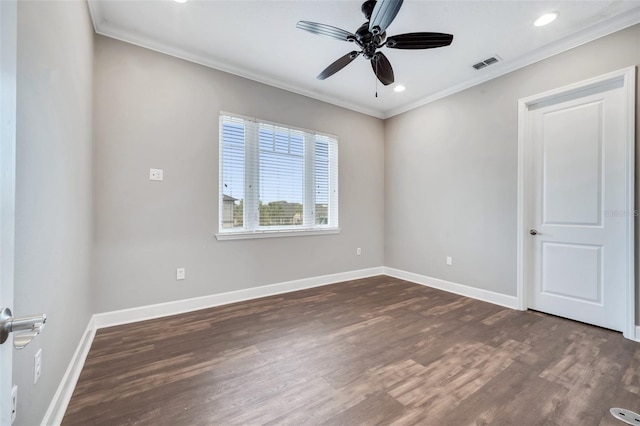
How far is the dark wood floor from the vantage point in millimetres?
1511

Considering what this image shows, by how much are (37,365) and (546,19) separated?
4.28 metres

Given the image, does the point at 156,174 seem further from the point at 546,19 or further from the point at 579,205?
the point at 579,205

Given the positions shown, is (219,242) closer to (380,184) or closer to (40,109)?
(40,109)

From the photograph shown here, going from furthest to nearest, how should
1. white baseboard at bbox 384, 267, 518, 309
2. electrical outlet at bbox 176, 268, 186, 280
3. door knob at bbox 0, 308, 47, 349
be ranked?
white baseboard at bbox 384, 267, 518, 309 → electrical outlet at bbox 176, 268, 186, 280 → door knob at bbox 0, 308, 47, 349

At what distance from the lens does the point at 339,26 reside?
2549mm

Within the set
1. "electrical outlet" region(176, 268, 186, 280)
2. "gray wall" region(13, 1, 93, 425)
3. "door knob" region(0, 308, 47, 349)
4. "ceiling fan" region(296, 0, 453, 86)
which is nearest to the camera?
"door knob" region(0, 308, 47, 349)

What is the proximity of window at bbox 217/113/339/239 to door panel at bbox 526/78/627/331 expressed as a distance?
251cm

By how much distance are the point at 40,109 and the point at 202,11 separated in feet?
5.61

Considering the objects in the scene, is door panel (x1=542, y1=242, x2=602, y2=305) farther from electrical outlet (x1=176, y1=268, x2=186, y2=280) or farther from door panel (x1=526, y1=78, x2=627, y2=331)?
electrical outlet (x1=176, y1=268, x2=186, y2=280)

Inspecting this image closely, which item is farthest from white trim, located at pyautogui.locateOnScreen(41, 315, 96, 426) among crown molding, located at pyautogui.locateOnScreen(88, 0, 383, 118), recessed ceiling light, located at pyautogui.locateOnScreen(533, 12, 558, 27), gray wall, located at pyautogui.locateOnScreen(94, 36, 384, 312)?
recessed ceiling light, located at pyautogui.locateOnScreen(533, 12, 558, 27)

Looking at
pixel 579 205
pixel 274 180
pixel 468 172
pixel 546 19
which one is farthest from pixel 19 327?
pixel 468 172

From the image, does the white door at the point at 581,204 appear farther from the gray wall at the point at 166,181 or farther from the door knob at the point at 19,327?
the door knob at the point at 19,327

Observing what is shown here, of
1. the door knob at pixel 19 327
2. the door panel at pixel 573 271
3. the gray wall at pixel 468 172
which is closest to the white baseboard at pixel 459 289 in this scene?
the gray wall at pixel 468 172

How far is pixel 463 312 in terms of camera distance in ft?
9.83
